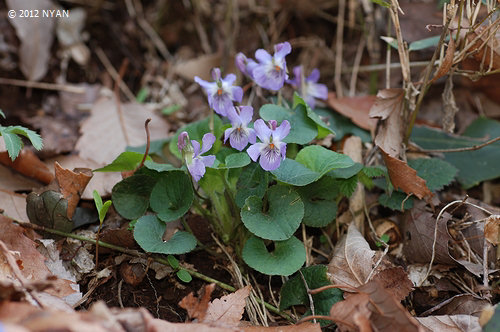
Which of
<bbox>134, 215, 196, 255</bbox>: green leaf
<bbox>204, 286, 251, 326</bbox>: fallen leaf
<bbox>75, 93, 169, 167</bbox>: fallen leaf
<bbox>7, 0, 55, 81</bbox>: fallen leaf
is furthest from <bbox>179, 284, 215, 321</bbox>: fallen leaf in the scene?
<bbox>7, 0, 55, 81</bbox>: fallen leaf

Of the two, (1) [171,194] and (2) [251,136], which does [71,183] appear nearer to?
(1) [171,194]

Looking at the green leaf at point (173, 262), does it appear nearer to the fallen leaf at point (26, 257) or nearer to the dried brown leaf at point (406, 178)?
the fallen leaf at point (26, 257)

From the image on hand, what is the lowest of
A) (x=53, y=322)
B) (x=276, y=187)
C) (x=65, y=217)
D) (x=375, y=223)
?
(x=375, y=223)

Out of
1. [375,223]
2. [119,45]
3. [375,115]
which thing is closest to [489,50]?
[375,115]

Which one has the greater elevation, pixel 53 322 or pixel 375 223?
pixel 53 322

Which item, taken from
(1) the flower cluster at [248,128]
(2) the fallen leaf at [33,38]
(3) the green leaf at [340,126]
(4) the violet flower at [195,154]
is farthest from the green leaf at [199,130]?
(2) the fallen leaf at [33,38]

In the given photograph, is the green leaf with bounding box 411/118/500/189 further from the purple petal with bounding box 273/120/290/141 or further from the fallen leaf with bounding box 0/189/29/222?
the fallen leaf with bounding box 0/189/29/222

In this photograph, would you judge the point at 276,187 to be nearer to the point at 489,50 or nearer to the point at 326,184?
the point at 326,184
